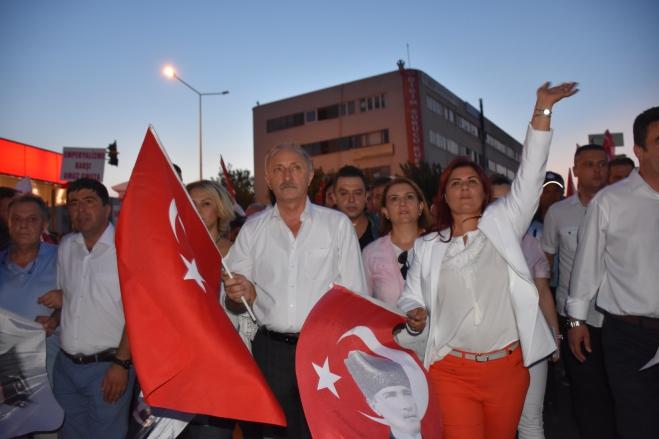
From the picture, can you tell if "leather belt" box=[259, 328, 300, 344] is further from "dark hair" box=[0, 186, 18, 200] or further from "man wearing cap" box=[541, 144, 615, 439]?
"dark hair" box=[0, 186, 18, 200]

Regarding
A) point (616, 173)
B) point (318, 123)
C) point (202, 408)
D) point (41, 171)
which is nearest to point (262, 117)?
point (318, 123)

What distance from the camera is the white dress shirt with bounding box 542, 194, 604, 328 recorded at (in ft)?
16.5

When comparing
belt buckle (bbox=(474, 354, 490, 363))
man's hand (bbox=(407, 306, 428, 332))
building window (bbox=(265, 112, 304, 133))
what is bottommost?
belt buckle (bbox=(474, 354, 490, 363))

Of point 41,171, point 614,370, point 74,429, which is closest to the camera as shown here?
point 614,370

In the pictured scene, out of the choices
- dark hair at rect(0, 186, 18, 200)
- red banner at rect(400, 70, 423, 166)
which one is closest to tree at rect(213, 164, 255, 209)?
red banner at rect(400, 70, 423, 166)

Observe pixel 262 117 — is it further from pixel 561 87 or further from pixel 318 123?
pixel 561 87

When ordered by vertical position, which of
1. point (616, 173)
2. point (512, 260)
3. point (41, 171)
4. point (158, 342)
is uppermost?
point (41, 171)

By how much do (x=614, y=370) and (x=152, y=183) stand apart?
122 inches

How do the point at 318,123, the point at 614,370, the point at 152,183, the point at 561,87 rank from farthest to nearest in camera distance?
the point at 318,123 → the point at 614,370 → the point at 561,87 → the point at 152,183

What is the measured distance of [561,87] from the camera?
309 cm

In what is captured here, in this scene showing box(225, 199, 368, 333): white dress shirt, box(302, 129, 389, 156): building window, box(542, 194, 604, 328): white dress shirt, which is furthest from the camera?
box(302, 129, 389, 156): building window

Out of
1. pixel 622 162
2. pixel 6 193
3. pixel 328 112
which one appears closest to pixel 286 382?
pixel 6 193

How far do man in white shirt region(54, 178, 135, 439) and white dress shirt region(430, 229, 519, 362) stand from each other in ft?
7.56

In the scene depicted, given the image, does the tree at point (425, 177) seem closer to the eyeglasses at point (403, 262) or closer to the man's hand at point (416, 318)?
the eyeglasses at point (403, 262)
